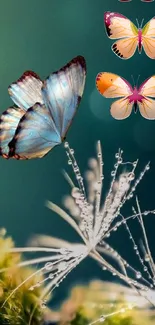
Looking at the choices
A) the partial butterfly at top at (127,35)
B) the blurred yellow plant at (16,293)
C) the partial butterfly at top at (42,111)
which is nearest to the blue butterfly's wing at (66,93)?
Result: the partial butterfly at top at (42,111)

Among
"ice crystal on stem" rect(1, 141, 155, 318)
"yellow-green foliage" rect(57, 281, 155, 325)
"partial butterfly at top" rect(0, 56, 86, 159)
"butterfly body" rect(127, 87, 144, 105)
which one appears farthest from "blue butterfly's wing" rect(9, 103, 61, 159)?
"yellow-green foliage" rect(57, 281, 155, 325)

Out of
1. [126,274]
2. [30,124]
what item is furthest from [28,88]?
[126,274]

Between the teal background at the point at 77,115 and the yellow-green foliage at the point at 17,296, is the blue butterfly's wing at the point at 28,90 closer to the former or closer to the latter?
the teal background at the point at 77,115

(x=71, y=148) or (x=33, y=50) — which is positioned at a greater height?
(x=33, y=50)

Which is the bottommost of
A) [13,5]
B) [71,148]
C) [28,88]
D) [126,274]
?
[126,274]

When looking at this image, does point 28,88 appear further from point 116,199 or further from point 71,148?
point 116,199

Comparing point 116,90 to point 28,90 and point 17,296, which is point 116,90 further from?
point 17,296
